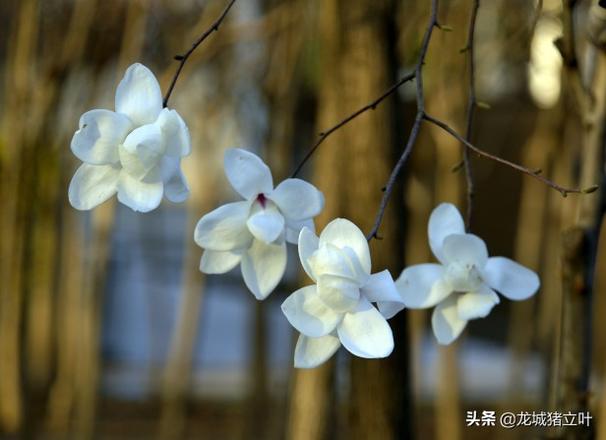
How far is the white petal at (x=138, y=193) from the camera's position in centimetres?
86

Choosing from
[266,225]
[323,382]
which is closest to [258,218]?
[266,225]

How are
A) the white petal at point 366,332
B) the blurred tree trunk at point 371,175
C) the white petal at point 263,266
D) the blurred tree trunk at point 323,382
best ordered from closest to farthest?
the white petal at point 366,332, the white petal at point 263,266, the blurred tree trunk at point 371,175, the blurred tree trunk at point 323,382

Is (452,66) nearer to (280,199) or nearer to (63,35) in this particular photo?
(63,35)

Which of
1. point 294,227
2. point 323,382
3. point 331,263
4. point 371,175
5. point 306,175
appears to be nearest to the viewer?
point 331,263

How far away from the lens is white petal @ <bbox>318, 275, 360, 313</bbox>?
0.82 meters

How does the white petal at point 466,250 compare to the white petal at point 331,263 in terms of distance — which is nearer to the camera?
the white petal at point 331,263

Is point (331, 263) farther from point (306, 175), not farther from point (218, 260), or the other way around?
point (306, 175)

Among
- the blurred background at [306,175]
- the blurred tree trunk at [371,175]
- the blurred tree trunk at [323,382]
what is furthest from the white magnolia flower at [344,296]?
the blurred tree trunk at [323,382]

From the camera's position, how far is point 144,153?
2.81ft

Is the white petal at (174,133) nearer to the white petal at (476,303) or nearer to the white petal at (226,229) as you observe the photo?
the white petal at (226,229)

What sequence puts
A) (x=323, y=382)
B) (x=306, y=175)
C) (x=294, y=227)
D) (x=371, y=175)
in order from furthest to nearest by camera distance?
(x=306, y=175) → (x=323, y=382) → (x=371, y=175) → (x=294, y=227)

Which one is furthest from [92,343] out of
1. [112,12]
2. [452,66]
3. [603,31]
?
[603,31]

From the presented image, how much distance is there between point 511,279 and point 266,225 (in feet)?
0.91

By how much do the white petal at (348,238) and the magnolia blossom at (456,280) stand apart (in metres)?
0.16
